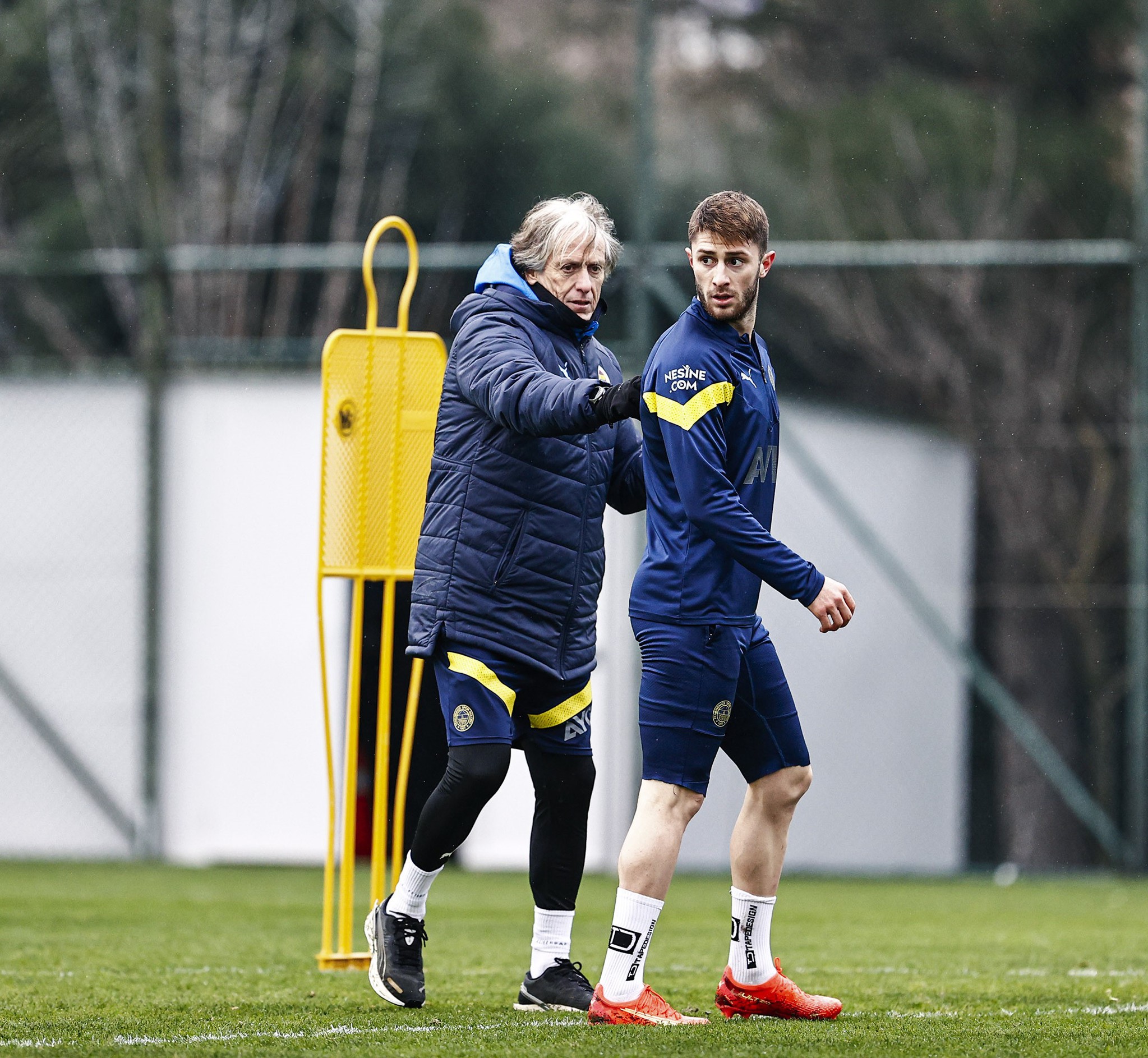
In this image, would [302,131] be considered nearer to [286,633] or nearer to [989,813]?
[286,633]

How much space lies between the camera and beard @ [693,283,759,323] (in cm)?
421

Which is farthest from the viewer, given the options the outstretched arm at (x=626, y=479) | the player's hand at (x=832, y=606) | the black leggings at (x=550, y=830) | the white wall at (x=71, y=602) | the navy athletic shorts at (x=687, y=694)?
the white wall at (x=71, y=602)

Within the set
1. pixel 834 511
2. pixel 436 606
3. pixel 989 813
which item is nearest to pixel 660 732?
pixel 436 606

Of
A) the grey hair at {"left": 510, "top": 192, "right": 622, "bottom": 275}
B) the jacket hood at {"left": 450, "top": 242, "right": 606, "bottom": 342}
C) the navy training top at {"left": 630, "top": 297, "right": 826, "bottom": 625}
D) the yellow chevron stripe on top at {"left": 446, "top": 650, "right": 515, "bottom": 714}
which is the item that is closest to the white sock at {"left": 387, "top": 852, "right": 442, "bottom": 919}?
the yellow chevron stripe on top at {"left": 446, "top": 650, "right": 515, "bottom": 714}

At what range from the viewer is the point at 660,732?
420 centimetres

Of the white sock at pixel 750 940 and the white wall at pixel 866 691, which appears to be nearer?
the white sock at pixel 750 940

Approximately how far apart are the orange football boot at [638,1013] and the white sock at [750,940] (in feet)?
0.71

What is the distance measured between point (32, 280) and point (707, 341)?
1036cm

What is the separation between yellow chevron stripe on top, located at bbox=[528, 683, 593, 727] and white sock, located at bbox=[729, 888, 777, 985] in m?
0.60

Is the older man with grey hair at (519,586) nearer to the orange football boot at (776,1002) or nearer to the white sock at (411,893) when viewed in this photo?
the white sock at (411,893)

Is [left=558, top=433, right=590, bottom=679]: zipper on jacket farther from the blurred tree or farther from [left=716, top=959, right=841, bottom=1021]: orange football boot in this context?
the blurred tree

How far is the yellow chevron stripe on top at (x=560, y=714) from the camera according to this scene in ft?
15.3

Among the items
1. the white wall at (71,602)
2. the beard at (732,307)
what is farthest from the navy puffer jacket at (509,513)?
the white wall at (71,602)

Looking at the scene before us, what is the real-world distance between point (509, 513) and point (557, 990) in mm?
1167
